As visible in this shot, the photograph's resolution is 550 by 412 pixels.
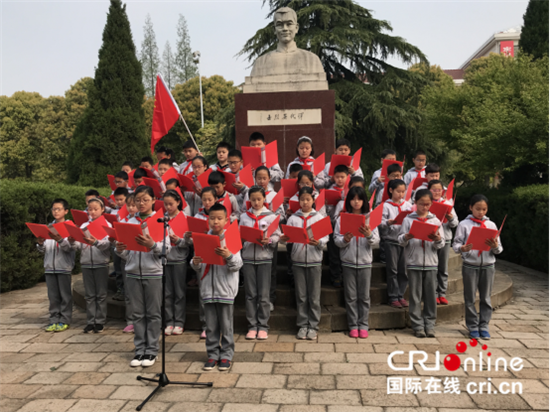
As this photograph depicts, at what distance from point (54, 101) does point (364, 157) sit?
26401mm

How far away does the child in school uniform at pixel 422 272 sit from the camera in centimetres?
489

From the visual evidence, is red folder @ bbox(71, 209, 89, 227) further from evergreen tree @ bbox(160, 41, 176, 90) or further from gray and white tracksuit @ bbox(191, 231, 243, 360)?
evergreen tree @ bbox(160, 41, 176, 90)

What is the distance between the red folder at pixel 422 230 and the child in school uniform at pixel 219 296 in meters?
1.83

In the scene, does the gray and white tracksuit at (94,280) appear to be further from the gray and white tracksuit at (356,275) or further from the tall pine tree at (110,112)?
the tall pine tree at (110,112)

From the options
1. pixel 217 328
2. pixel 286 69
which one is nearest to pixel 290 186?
pixel 217 328

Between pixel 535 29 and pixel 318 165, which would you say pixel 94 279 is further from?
pixel 535 29

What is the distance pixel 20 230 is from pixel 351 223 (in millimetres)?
6185

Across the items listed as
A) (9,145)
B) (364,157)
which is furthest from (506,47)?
(9,145)

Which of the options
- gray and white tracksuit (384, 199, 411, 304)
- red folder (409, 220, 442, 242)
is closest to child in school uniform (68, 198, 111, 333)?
gray and white tracksuit (384, 199, 411, 304)

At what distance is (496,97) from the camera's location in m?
10.9

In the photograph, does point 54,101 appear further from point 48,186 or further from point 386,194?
point 386,194

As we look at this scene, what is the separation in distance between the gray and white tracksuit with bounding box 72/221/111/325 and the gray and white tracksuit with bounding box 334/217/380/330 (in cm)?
279

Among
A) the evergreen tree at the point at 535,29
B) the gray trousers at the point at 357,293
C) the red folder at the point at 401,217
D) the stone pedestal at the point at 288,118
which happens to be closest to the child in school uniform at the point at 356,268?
the gray trousers at the point at 357,293

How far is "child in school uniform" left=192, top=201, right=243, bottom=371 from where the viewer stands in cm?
406
